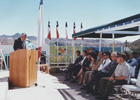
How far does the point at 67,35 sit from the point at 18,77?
14.5 meters

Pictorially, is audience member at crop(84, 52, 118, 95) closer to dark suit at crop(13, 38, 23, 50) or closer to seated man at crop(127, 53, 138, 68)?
seated man at crop(127, 53, 138, 68)

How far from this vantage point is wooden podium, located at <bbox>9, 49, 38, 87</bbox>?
4895 millimetres

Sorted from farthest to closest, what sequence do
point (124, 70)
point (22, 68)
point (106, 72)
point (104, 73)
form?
point (106, 72)
point (104, 73)
point (22, 68)
point (124, 70)

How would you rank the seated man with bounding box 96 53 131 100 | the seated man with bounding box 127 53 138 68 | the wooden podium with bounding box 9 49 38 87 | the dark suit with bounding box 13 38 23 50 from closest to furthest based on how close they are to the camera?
the seated man with bounding box 96 53 131 100 < the wooden podium with bounding box 9 49 38 87 < the dark suit with bounding box 13 38 23 50 < the seated man with bounding box 127 53 138 68

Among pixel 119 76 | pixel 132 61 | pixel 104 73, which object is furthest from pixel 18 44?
pixel 132 61

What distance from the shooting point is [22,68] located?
4926 mm

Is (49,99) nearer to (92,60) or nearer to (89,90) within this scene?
(89,90)

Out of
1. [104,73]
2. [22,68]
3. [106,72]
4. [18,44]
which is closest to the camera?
[22,68]

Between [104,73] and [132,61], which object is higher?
[132,61]

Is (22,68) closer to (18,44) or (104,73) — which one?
(18,44)

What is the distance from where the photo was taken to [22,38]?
5.66 meters

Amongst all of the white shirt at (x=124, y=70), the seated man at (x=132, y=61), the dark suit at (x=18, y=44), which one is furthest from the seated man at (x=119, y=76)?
the dark suit at (x=18, y=44)

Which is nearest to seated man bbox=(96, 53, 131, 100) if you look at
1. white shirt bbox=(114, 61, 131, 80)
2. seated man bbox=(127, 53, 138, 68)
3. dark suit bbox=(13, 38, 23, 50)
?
white shirt bbox=(114, 61, 131, 80)

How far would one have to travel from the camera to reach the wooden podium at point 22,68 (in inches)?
193
